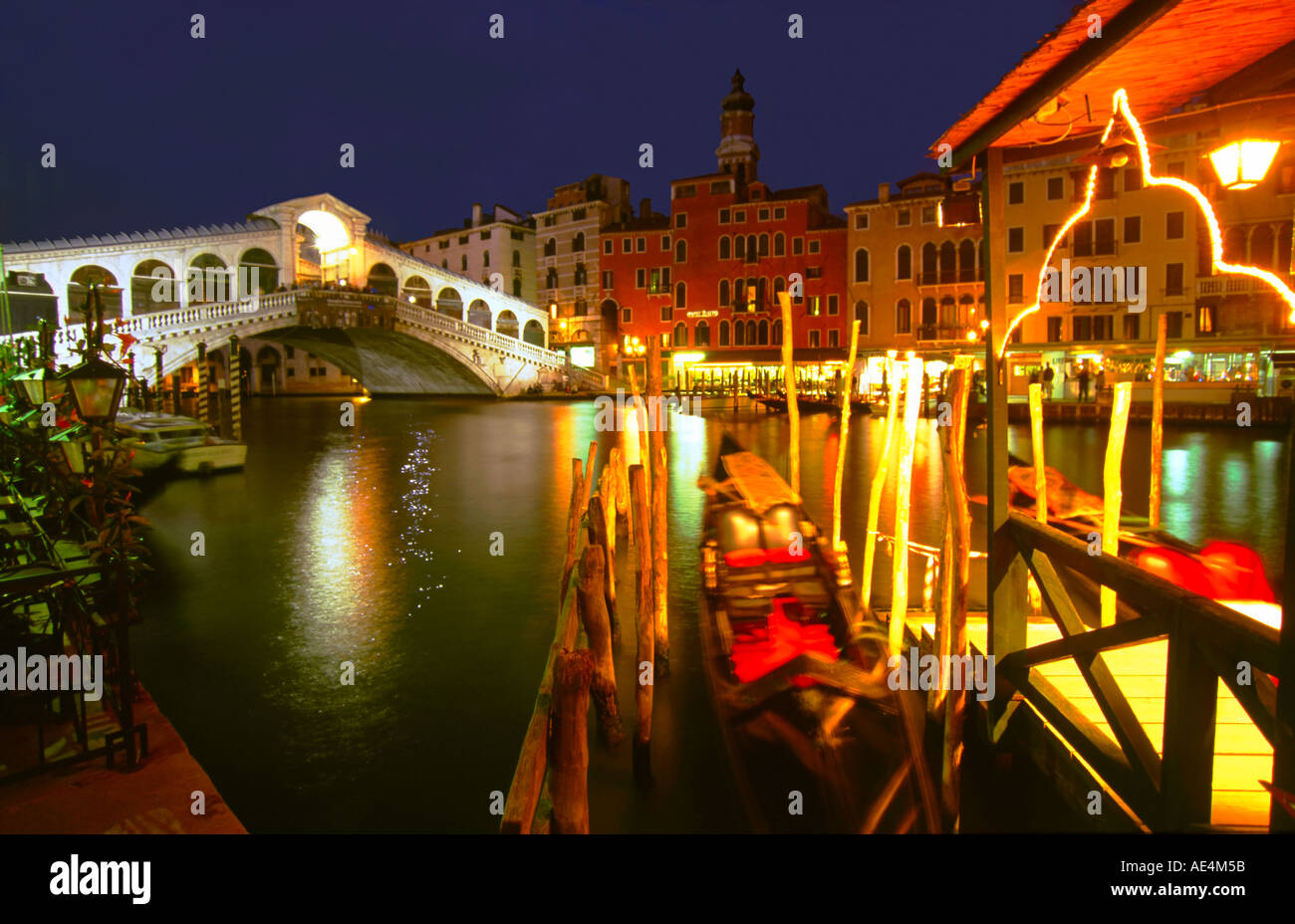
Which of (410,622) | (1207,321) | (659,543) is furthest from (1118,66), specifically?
(1207,321)

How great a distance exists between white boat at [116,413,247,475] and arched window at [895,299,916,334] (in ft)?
93.9

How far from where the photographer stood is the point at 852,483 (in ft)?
42.1

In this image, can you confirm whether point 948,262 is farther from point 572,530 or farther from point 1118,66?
point 1118,66

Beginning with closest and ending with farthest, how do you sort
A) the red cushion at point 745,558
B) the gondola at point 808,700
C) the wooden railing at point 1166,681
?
the wooden railing at point 1166,681 → the gondola at point 808,700 → the red cushion at point 745,558

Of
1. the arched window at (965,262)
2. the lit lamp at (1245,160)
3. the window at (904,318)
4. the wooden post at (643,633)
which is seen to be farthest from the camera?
the window at (904,318)

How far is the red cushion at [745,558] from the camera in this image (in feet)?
20.1

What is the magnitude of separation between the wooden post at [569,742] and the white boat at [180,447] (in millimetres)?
13023

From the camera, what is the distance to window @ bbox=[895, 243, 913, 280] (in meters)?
34.7

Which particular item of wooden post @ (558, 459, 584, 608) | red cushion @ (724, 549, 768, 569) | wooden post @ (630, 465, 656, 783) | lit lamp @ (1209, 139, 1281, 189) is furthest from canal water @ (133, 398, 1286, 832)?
lit lamp @ (1209, 139, 1281, 189)

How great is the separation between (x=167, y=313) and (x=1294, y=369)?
35806mm

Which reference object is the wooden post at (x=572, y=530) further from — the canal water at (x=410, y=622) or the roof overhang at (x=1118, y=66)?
the roof overhang at (x=1118, y=66)

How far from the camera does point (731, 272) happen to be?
39812 mm

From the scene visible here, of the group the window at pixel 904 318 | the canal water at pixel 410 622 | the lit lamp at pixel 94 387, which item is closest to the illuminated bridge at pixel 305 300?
the window at pixel 904 318
